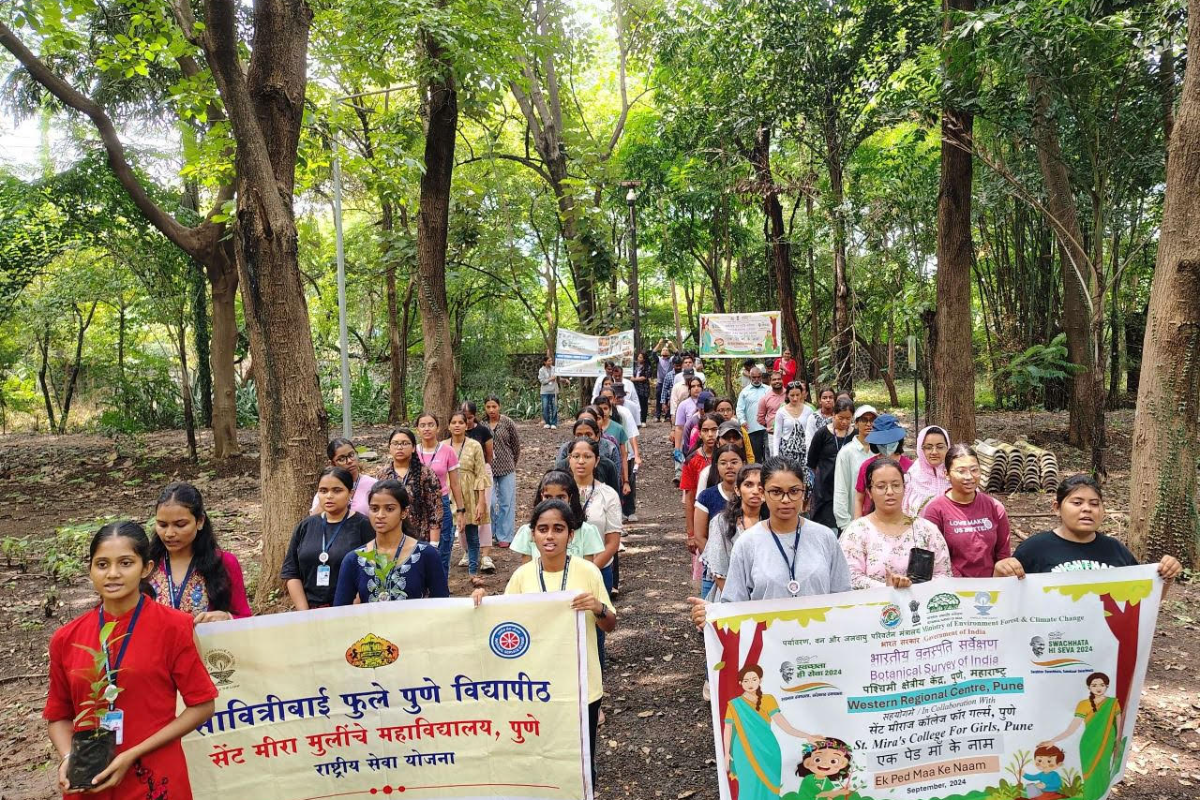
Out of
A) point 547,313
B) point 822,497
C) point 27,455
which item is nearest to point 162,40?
point 822,497

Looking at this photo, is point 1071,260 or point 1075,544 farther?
point 1071,260

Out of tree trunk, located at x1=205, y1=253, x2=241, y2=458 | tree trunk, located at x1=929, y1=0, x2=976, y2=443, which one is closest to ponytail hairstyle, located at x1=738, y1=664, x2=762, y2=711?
tree trunk, located at x1=929, y1=0, x2=976, y2=443

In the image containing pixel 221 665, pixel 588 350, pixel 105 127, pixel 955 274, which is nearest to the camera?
pixel 221 665

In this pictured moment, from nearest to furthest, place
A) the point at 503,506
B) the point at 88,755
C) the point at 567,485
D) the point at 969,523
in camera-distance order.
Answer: the point at 88,755 < the point at 969,523 < the point at 567,485 < the point at 503,506

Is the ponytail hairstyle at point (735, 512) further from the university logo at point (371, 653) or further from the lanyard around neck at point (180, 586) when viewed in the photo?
the lanyard around neck at point (180, 586)

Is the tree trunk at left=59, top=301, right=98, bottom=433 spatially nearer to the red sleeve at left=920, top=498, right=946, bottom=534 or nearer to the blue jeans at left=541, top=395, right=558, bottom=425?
the blue jeans at left=541, top=395, right=558, bottom=425

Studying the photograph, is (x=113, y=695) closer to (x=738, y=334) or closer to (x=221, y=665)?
(x=221, y=665)

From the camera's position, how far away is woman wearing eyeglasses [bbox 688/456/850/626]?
3432 mm

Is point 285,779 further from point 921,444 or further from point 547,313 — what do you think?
point 547,313

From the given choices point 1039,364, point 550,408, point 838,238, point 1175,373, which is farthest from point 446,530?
point 1039,364

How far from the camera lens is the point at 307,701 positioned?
3.38 meters

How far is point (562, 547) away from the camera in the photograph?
357 centimetres

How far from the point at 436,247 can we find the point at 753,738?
8.18 metres

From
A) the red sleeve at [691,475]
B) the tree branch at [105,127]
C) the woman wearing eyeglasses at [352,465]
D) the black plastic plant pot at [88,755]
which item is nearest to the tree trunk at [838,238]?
the red sleeve at [691,475]
